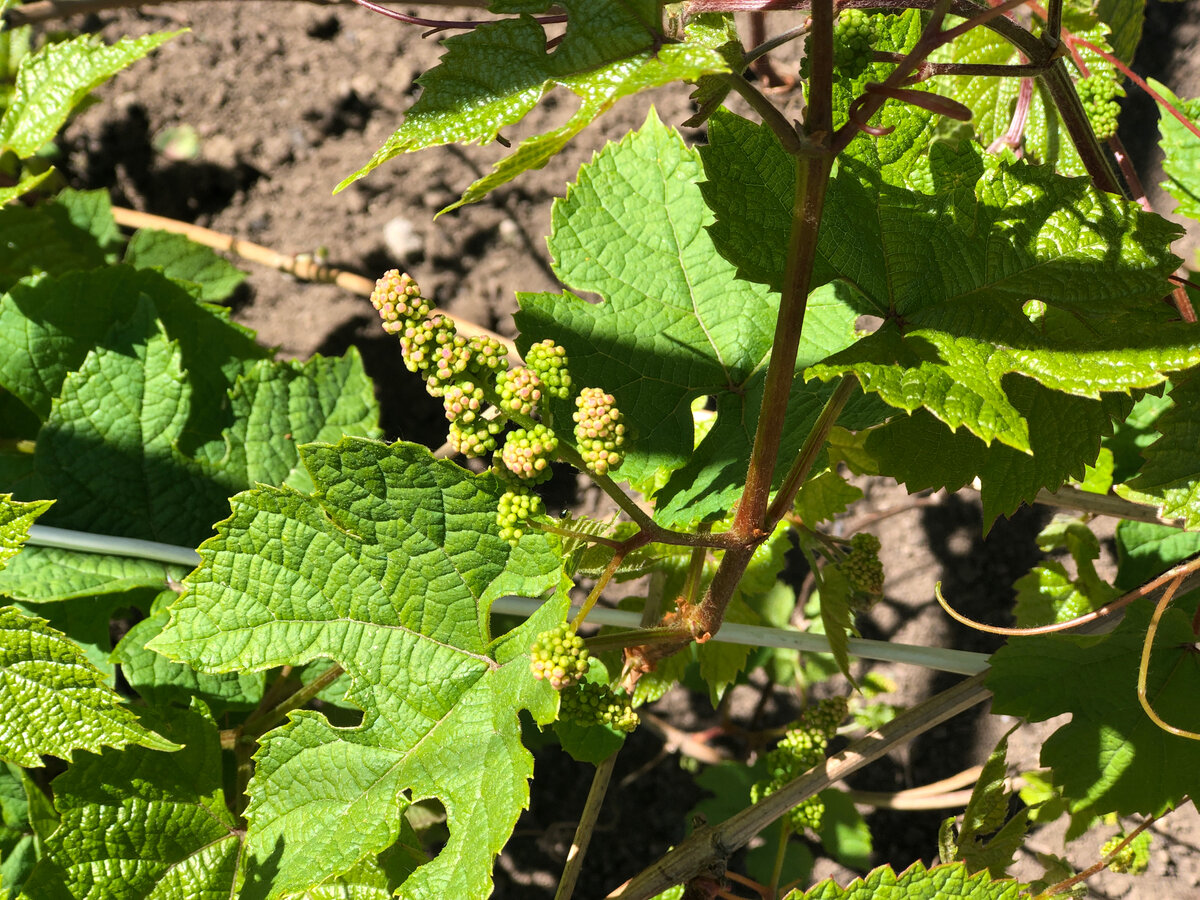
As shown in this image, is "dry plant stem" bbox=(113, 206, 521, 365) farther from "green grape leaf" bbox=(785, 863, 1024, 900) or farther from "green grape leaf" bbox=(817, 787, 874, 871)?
"green grape leaf" bbox=(785, 863, 1024, 900)

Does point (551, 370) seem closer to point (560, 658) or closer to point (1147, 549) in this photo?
point (560, 658)

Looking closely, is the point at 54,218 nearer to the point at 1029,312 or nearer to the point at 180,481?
the point at 180,481

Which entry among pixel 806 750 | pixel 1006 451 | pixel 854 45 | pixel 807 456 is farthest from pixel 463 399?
pixel 806 750

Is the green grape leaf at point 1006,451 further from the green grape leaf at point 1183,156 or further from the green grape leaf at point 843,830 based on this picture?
the green grape leaf at point 843,830

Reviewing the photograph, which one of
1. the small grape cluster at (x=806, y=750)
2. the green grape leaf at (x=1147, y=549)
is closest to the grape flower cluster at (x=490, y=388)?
the small grape cluster at (x=806, y=750)

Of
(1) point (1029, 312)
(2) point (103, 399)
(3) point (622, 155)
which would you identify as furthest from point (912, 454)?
(2) point (103, 399)

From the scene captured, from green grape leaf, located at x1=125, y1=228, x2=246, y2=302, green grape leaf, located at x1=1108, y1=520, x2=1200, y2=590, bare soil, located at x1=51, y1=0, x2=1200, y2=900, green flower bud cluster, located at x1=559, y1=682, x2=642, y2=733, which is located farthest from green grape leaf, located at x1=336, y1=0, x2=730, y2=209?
green grape leaf, located at x1=125, y1=228, x2=246, y2=302
